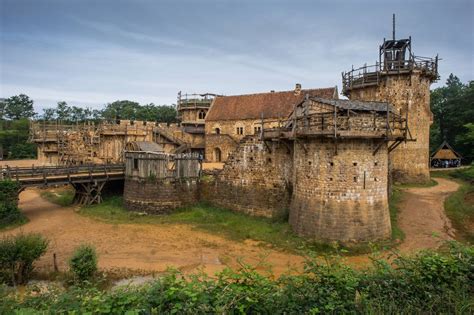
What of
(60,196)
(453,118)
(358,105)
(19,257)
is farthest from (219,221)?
(453,118)

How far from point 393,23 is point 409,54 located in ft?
12.2

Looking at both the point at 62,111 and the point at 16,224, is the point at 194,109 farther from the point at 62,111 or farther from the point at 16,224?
the point at 62,111

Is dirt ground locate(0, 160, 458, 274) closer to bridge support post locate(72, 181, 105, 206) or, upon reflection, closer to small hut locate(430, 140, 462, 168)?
bridge support post locate(72, 181, 105, 206)

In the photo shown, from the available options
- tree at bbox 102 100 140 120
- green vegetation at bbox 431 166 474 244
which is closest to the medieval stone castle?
green vegetation at bbox 431 166 474 244

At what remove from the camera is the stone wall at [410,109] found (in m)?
25.5

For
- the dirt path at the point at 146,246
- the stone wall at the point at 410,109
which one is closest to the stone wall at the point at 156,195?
the dirt path at the point at 146,246

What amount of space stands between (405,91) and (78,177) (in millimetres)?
24351

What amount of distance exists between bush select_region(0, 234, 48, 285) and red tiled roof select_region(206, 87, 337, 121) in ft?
70.6

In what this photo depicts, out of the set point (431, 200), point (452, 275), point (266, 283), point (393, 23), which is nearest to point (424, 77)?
point (393, 23)

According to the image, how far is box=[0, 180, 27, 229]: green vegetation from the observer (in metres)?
17.6

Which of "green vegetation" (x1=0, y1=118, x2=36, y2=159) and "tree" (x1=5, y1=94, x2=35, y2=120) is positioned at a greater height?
"tree" (x1=5, y1=94, x2=35, y2=120)

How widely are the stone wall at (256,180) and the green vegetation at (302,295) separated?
37.5ft

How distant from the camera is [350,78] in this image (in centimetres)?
2723

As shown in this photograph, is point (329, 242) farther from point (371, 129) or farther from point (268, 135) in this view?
point (268, 135)
